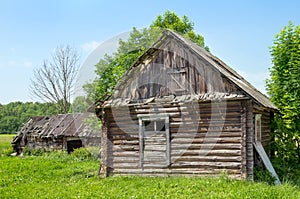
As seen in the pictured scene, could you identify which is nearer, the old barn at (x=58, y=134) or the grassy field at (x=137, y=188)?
the grassy field at (x=137, y=188)

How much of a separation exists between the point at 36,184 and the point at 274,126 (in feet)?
38.4

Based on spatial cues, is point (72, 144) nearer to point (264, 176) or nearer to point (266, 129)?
point (266, 129)

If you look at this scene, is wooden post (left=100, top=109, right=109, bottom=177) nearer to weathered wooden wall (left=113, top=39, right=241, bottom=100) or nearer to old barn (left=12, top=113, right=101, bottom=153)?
weathered wooden wall (left=113, top=39, right=241, bottom=100)

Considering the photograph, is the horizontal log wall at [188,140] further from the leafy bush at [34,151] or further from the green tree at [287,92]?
the leafy bush at [34,151]

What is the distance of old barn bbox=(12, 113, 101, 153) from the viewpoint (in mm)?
27970

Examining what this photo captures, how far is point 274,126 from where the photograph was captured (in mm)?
16531

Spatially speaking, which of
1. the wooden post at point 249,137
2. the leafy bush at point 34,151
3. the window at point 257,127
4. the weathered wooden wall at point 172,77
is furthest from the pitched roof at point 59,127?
the wooden post at point 249,137

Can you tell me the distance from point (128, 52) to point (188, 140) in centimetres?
1386

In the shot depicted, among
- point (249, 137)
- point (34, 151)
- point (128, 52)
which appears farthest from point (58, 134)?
point (249, 137)

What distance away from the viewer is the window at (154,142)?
41.9 feet

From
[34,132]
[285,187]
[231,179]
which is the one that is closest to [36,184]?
[231,179]

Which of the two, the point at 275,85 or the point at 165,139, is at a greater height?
the point at 275,85

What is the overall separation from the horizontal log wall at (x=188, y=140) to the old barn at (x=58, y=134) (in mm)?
12979

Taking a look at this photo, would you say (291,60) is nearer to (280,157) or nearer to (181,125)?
(280,157)
